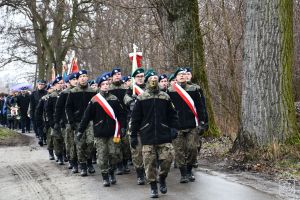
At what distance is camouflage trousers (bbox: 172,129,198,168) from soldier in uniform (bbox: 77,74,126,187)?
119 cm

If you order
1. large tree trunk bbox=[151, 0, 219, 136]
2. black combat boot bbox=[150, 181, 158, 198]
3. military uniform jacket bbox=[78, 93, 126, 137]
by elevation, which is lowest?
black combat boot bbox=[150, 181, 158, 198]

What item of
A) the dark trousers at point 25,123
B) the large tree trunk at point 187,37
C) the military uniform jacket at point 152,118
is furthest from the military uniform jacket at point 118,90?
the dark trousers at point 25,123

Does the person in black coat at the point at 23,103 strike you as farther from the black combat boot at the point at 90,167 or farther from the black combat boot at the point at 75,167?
the black combat boot at the point at 90,167

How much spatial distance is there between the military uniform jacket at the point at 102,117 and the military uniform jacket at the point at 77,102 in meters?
1.15

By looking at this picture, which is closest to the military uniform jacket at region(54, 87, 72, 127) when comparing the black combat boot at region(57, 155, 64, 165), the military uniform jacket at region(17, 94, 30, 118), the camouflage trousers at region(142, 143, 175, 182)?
the black combat boot at region(57, 155, 64, 165)

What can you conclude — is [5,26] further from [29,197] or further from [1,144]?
[29,197]

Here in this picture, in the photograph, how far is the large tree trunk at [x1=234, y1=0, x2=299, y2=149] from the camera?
11.0 metres

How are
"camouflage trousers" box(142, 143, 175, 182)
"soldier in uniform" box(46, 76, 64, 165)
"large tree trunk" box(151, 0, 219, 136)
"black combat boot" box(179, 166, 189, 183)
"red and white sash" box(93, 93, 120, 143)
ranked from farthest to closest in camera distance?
"large tree trunk" box(151, 0, 219, 136)
"soldier in uniform" box(46, 76, 64, 165)
"red and white sash" box(93, 93, 120, 143)
"black combat boot" box(179, 166, 189, 183)
"camouflage trousers" box(142, 143, 175, 182)

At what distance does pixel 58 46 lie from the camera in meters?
33.0

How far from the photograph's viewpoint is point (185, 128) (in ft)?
32.3

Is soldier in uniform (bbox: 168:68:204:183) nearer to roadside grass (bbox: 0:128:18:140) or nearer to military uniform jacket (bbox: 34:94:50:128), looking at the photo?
military uniform jacket (bbox: 34:94:50:128)

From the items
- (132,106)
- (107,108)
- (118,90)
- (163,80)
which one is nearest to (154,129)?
(163,80)

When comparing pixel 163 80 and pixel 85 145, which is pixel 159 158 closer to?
pixel 163 80

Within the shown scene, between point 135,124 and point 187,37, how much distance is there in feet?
23.0
